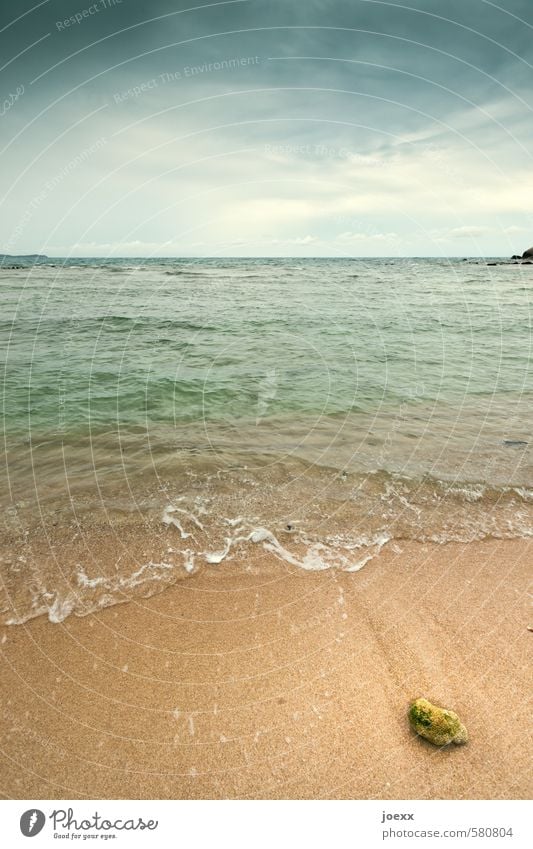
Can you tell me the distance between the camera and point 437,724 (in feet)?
14.5

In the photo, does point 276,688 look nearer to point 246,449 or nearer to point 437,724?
point 437,724

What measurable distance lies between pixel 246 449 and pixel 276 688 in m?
6.23

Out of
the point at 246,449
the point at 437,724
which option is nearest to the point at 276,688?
the point at 437,724

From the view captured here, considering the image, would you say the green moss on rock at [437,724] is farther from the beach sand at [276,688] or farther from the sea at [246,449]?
the sea at [246,449]

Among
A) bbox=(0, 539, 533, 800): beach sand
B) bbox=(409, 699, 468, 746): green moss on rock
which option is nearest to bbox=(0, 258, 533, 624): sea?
bbox=(0, 539, 533, 800): beach sand

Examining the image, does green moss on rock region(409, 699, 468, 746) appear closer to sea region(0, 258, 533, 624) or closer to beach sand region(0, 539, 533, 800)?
beach sand region(0, 539, 533, 800)

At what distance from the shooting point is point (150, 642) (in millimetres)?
5543

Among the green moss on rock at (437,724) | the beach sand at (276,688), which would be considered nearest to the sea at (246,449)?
the beach sand at (276,688)

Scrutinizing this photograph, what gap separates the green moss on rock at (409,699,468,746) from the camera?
4.36 meters

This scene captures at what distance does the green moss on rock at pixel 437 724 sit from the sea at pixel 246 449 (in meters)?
2.47

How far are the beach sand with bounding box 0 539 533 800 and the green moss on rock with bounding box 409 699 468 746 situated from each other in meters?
0.11
